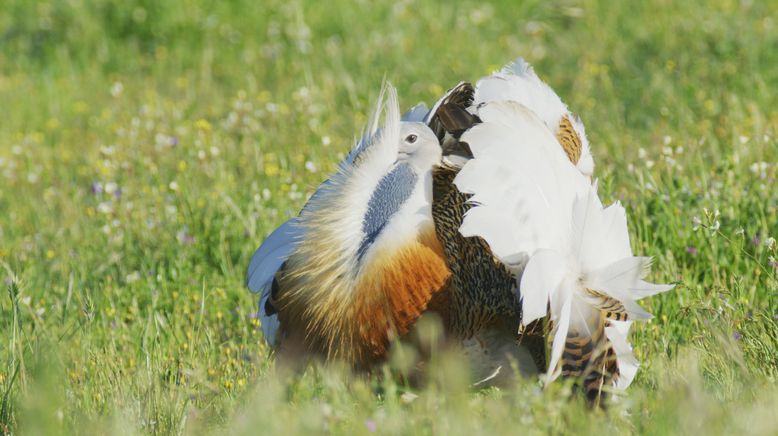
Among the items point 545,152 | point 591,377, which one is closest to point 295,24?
point 545,152

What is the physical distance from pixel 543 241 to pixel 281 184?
229cm

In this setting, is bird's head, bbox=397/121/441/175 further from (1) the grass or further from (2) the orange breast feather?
(1) the grass

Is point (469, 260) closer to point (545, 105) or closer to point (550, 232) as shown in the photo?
point (550, 232)

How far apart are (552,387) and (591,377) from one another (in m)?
0.27

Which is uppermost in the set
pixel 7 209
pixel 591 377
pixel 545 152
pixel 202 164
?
pixel 545 152

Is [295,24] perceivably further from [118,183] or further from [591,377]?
[591,377]

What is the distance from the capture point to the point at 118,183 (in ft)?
18.4

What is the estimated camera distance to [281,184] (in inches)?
203

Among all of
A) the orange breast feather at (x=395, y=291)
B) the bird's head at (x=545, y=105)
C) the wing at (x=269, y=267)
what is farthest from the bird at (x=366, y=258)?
the bird's head at (x=545, y=105)

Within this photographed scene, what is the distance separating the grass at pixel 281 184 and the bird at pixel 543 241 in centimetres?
16

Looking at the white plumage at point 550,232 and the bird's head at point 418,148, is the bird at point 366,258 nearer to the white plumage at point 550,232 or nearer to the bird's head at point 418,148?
the bird's head at point 418,148

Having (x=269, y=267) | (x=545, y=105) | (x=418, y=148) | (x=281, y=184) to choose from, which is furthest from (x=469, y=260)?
(x=281, y=184)

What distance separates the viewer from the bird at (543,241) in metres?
2.99

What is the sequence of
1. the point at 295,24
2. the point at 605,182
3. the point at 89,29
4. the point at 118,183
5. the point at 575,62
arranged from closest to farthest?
the point at 605,182
the point at 118,183
the point at 575,62
the point at 295,24
the point at 89,29
